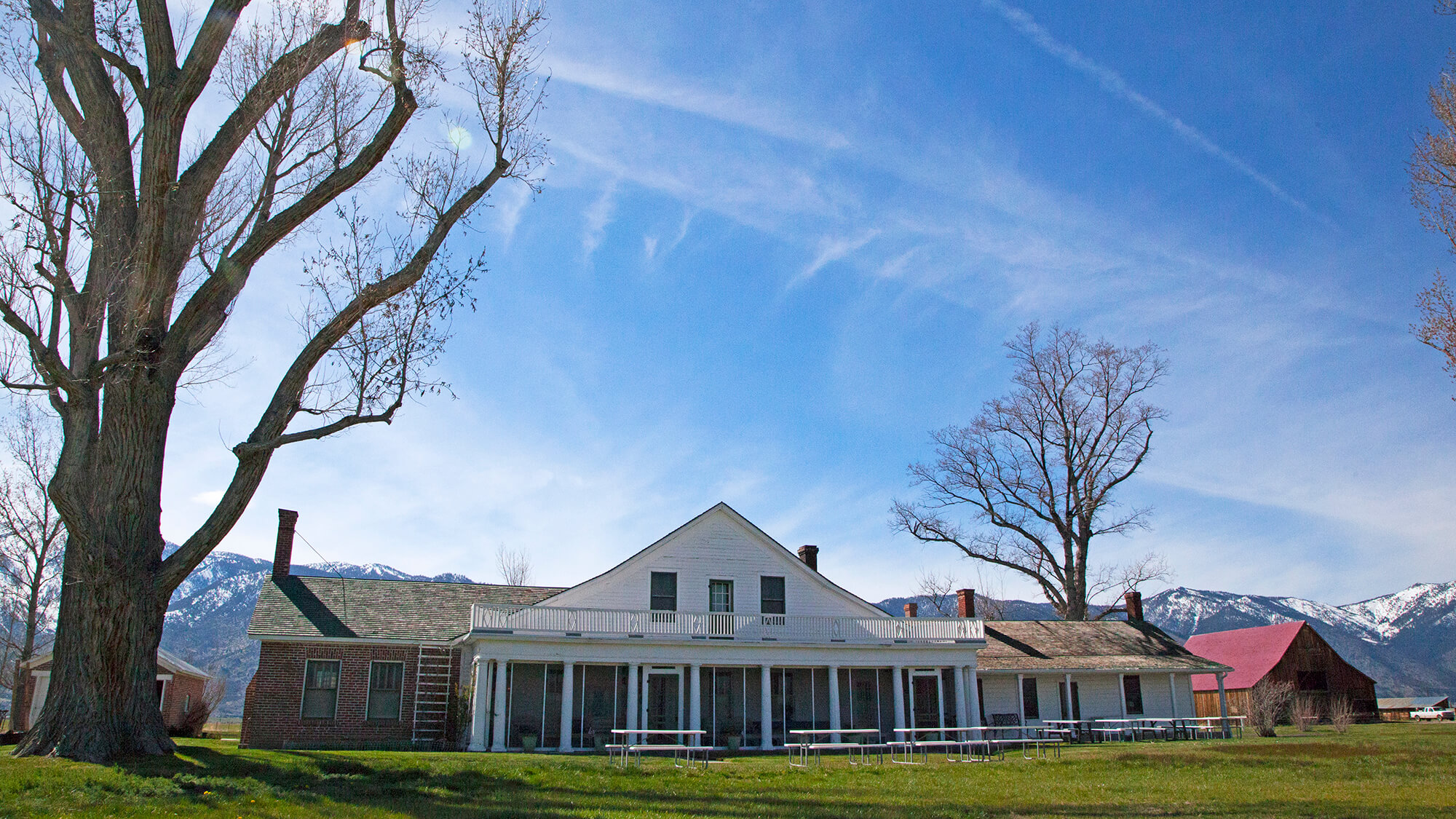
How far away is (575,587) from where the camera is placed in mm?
25500

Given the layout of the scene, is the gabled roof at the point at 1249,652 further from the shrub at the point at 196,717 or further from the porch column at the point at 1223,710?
the shrub at the point at 196,717

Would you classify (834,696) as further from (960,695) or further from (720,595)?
(720,595)

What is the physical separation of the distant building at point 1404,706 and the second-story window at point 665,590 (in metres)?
49.5

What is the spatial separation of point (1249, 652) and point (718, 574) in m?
36.9

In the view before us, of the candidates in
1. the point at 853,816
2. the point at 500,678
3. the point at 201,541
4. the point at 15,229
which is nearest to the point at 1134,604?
the point at 500,678

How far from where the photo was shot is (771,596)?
2711cm

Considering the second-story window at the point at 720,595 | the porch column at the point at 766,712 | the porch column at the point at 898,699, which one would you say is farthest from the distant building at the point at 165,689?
the porch column at the point at 898,699

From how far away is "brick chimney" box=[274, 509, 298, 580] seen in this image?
90.2 ft

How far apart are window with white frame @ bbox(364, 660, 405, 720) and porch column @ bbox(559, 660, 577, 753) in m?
4.51

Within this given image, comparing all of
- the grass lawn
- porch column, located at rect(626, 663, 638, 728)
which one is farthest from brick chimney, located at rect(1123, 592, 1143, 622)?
porch column, located at rect(626, 663, 638, 728)

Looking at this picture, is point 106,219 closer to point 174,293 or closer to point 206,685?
point 174,293

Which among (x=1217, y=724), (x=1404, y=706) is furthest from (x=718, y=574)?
(x=1404, y=706)

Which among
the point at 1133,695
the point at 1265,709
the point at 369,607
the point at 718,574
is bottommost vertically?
the point at 1265,709

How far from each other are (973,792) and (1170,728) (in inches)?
861
